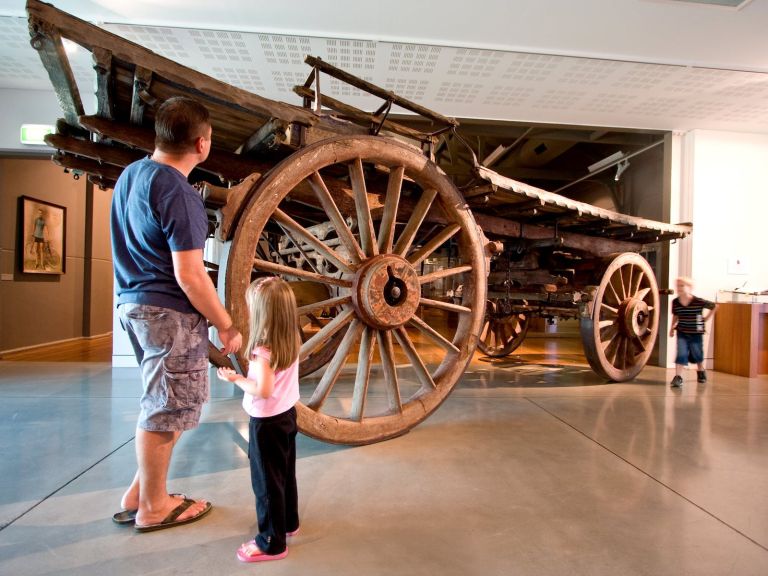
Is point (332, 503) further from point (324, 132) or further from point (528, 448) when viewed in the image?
point (324, 132)

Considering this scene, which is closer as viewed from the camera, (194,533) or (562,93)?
(194,533)

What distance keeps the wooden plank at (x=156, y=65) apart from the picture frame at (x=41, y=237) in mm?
5558

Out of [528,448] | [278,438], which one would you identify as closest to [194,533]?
[278,438]

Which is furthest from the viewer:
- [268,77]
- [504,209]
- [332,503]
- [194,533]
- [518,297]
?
[518,297]

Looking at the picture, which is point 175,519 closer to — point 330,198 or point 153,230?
point 153,230

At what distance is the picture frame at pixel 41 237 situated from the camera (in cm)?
654

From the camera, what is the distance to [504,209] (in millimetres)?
4125

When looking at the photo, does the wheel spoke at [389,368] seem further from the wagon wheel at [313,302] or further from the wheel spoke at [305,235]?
the wagon wheel at [313,302]

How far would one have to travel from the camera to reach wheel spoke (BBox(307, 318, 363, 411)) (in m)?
2.56

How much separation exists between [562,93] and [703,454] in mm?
3676

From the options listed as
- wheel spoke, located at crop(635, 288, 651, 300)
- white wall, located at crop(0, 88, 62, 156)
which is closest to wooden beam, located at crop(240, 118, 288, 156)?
white wall, located at crop(0, 88, 62, 156)

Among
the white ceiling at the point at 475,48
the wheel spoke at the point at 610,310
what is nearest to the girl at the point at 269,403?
the white ceiling at the point at 475,48

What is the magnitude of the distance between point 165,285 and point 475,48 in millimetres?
3570

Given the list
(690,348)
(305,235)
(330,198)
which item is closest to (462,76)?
(330,198)
